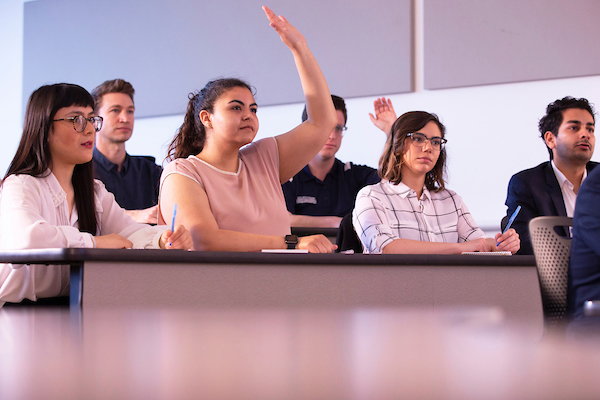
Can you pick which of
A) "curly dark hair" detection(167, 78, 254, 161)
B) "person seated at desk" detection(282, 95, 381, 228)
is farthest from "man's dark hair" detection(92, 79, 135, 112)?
"curly dark hair" detection(167, 78, 254, 161)

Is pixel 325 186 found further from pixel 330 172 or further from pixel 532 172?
pixel 532 172

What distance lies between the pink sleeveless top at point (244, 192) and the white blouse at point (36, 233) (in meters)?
0.23

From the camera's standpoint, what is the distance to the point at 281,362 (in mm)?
653

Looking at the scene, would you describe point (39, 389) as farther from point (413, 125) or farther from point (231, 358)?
point (413, 125)

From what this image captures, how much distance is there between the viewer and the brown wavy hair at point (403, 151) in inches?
97.0

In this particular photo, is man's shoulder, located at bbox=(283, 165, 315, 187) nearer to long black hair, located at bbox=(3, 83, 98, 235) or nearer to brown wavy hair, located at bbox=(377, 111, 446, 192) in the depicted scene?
brown wavy hair, located at bbox=(377, 111, 446, 192)

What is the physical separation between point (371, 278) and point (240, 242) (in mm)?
461

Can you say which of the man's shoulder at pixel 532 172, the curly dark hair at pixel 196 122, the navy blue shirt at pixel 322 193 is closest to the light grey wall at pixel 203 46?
the navy blue shirt at pixel 322 193

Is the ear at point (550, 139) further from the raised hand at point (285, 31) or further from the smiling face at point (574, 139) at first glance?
the raised hand at point (285, 31)

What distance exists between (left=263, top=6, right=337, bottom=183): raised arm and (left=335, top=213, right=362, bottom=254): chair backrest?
0.29 metres

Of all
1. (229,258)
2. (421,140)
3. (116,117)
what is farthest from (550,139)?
(116,117)

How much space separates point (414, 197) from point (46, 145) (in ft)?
4.49

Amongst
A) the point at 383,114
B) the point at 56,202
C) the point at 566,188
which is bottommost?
the point at 56,202

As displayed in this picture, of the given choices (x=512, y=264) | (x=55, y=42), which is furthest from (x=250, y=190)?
(x=55, y=42)
